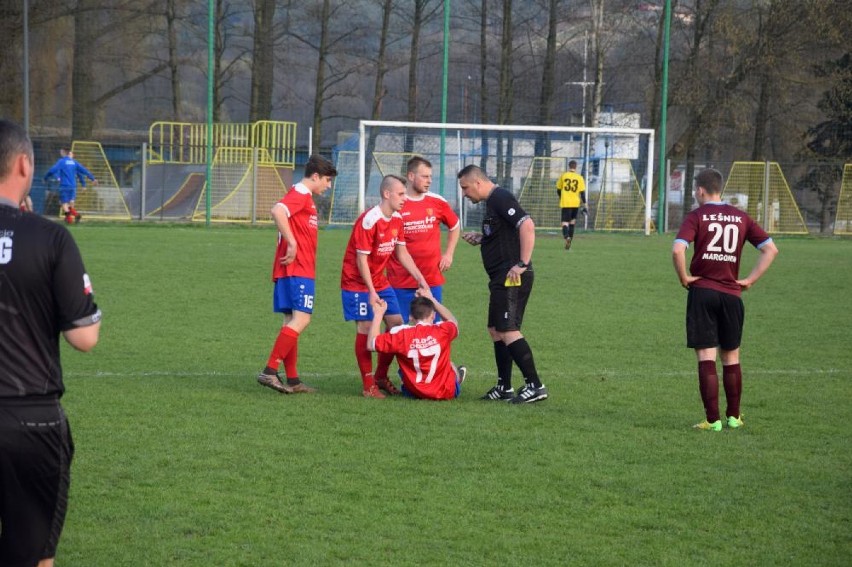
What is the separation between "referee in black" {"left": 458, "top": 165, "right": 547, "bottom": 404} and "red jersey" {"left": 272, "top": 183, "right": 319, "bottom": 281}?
1246 millimetres

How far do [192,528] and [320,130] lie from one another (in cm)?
Answer: 3829

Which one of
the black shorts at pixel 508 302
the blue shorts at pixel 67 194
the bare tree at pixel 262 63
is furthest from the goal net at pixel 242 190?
the black shorts at pixel 508 302

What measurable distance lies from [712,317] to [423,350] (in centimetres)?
213

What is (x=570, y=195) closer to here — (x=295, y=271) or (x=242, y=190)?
(x=242, y=190)

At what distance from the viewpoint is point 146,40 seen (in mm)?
40406

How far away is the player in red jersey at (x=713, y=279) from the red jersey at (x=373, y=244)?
7.42ft

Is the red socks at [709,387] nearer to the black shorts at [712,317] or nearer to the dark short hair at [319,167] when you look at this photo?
the black shorts at [712,317]

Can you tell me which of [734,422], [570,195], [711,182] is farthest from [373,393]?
[570,195]

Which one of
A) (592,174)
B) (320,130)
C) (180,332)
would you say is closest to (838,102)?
(592,174)

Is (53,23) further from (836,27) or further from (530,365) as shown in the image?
(530,365)

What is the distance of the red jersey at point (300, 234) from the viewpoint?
27.1 ft

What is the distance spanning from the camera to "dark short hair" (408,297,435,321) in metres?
8.23

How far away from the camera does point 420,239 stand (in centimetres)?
878

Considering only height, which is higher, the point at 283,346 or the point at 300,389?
the point at 283,346
